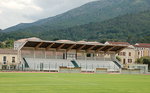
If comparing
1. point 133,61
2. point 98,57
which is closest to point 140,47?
point 133,61

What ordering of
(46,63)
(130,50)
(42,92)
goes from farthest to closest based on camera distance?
(130,50) < (46,63) < (42,92)

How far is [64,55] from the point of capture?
7350 centimetres

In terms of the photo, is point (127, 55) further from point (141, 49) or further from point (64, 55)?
point (64, 55)

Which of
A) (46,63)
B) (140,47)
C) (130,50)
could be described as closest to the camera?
(46,63)

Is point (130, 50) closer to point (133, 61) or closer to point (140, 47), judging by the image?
point (133, 61)

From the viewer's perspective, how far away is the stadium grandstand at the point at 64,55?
66562mm

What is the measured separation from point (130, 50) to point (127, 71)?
144ft

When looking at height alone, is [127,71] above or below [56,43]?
below

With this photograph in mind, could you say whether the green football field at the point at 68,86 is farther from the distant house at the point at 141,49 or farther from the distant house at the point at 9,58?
the distant house at the point at 141,49

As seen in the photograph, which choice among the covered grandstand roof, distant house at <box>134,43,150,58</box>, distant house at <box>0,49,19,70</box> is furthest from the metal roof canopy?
distant house at <box>134,43,150,58</box>

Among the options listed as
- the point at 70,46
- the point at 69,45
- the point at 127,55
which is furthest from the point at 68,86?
the point at 127,55

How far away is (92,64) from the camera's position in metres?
72.8

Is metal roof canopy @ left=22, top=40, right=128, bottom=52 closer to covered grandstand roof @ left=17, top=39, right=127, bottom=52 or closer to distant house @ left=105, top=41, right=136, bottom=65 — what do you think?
covered grandstand roof @ left=17, top=39, right=127, bottom=52

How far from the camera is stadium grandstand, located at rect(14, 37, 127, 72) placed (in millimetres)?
66562
